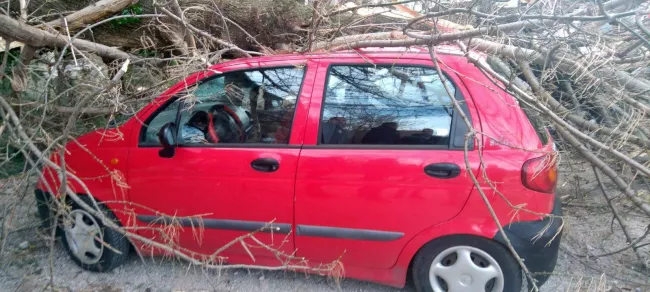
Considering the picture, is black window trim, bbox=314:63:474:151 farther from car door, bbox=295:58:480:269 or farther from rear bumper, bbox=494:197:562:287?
rear bumper, bbox=494:197:562:287

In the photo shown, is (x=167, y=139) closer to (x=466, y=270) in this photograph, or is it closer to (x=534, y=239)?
(x=466, y=270)

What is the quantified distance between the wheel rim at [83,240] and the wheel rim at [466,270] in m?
A: 2.20

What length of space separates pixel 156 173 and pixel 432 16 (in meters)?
1.92

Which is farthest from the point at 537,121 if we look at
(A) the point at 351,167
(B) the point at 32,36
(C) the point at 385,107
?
(B) the point at 32,36

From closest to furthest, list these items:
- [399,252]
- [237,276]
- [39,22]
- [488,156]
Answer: [488,156] → [399,252] → [237,276] → [39,22]

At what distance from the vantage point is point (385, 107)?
2.64 m

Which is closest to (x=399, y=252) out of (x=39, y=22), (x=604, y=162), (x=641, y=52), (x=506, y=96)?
(x=506, y=96)

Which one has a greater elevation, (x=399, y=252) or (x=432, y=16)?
(x=432, y=16)

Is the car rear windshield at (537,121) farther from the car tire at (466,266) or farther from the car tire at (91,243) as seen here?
the car tire at (91,243)

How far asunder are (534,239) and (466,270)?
0.40 m

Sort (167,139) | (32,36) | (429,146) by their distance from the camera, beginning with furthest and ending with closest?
(32,36) → (167,139) → (429,146)

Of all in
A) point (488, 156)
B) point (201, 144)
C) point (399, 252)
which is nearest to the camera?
point (488, 156)

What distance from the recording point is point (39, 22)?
11.7 ft

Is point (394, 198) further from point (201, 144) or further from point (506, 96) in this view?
point (201, 144)
